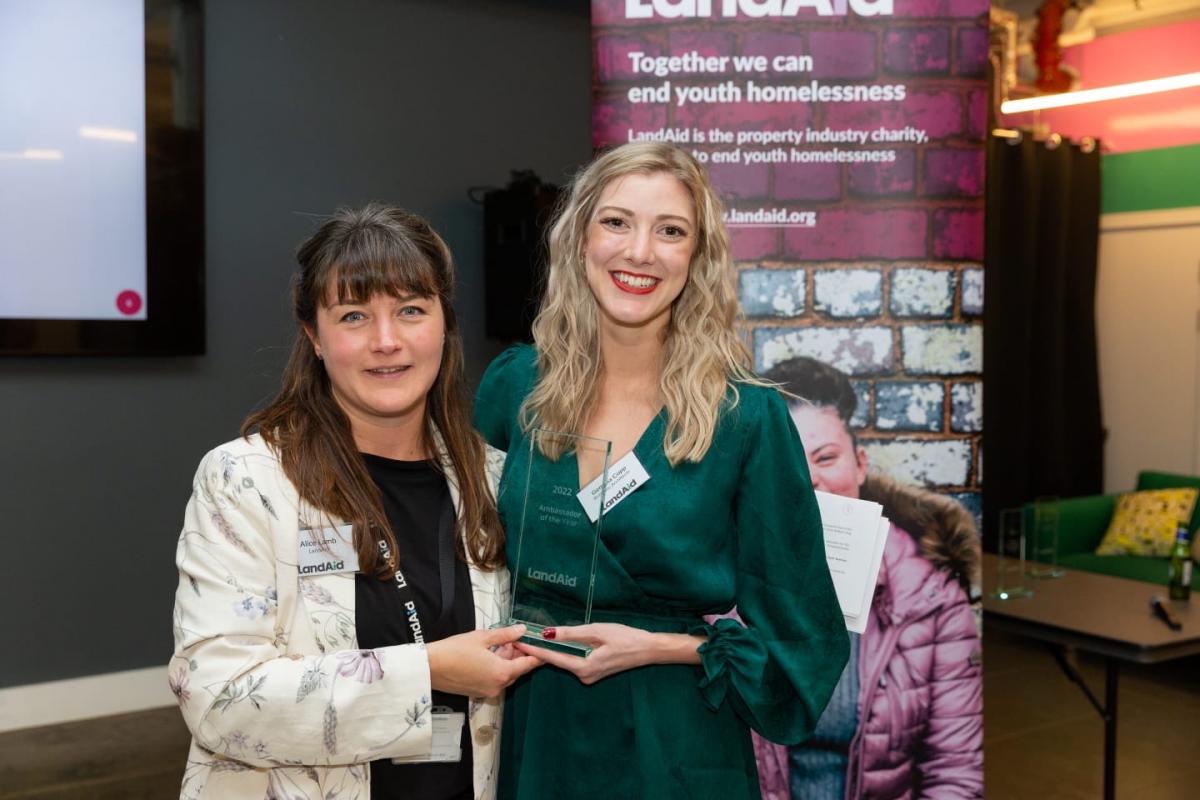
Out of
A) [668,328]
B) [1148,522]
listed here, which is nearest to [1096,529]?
[1148,522]

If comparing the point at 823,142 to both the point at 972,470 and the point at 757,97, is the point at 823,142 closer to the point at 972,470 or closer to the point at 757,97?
the point at 757,97

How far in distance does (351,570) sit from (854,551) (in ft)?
3.20

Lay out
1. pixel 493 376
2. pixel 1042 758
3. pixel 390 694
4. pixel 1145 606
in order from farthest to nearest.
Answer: pixel 1042 758 → pixel 1145 606 → pixel 493 376 → pixel 390 694

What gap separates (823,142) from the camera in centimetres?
220

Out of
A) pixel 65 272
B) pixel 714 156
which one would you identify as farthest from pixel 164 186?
pixel 714 156

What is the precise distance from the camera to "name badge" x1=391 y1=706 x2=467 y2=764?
1413 millimetres

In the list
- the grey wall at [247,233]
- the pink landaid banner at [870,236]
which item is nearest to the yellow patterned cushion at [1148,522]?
the grey wall at [247,233]

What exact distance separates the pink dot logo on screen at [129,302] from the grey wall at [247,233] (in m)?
0.21

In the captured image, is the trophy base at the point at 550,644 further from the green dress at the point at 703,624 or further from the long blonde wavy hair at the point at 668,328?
Answer: the long blonde wavy hair at the point at 668,328

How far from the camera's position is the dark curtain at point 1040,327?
6449 millimetres

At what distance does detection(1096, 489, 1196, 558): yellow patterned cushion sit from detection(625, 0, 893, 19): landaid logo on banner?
14.4 feet

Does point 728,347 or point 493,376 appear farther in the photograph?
point 493,376

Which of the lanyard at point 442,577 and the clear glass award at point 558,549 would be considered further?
the clear glass award at point 558,549

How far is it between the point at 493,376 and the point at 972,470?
1.05 meters
